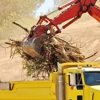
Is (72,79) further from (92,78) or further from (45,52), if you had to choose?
(45,52)

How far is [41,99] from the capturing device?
1219cm

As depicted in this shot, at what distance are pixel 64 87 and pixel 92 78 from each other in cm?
93

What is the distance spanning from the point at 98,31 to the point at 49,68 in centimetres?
1960

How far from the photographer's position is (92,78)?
1140 cm

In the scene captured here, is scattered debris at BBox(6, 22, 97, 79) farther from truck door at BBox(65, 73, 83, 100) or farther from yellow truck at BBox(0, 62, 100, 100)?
truck door at BBox(65, 73, 83, 100)

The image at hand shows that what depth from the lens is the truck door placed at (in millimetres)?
11336

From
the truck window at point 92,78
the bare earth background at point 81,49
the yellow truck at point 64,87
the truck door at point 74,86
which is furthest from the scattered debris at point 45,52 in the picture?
the bare earth background at point 81,49

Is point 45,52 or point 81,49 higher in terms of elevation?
point 81,49

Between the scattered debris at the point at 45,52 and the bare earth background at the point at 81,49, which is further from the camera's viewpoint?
the bare earth background at the point at 81,49

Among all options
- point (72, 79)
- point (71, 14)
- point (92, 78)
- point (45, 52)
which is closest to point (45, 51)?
point (45, 52)

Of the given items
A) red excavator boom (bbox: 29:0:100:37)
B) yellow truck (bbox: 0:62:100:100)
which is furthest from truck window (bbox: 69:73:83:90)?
red excavator boom (bbox: 29:0:100:37)

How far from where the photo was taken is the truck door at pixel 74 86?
37.2ft

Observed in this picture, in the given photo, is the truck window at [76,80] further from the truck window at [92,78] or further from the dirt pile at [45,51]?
the dirt pile at [45,51]

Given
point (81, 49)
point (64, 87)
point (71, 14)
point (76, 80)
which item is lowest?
point (64, 87)
